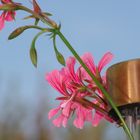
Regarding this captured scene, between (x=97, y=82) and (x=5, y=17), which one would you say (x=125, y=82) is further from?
(x=5, y=17)

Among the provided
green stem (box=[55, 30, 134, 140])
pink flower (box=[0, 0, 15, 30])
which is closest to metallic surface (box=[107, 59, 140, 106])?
green stem (box=[55, 30, 134, 140])

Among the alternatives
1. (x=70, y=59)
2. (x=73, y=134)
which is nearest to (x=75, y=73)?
(x=70, y=59)

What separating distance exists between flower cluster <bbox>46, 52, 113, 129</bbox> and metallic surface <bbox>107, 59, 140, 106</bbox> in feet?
0.10

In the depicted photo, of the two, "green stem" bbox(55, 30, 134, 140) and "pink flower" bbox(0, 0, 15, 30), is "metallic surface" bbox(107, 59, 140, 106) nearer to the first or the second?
"green stem" bbox(55, 30, 134, 140)

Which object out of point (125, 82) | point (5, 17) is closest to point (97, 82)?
point (125, 82)

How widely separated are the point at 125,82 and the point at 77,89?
0.06 metres

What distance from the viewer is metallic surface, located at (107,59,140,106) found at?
21.9 inches

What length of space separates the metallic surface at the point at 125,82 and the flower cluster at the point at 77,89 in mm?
32

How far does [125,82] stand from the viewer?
56 centimetres

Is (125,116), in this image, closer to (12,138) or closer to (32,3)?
(32,3)

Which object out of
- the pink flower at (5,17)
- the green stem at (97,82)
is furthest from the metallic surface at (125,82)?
the pink flower at (5,17)

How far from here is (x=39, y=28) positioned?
59 cm

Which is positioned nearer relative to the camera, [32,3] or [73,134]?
[32,3]

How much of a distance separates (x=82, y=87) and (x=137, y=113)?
0.07 metres
